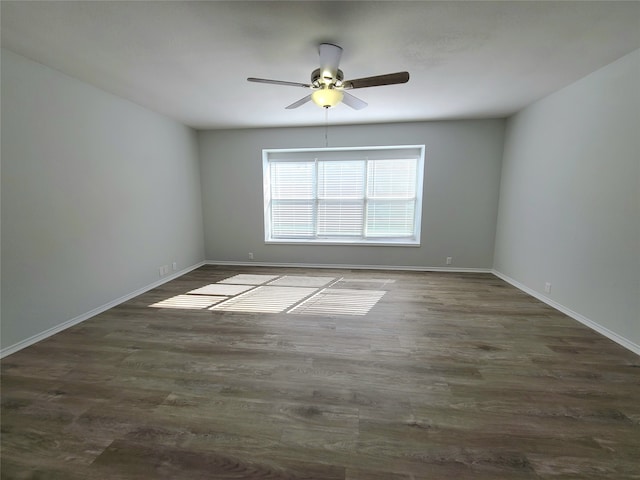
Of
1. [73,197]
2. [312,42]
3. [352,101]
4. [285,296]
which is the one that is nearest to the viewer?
[312,42]

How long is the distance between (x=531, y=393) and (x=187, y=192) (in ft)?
16.3

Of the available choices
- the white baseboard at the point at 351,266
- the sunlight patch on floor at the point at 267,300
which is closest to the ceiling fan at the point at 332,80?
the sunlight patch on floor at the point at 267,300

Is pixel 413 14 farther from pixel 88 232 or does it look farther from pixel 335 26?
pixel 88 232

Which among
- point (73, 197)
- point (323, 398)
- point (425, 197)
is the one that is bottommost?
point (323, 398)

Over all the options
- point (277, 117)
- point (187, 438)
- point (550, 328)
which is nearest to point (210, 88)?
point (277, 117)

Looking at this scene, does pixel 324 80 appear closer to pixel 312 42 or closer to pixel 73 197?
pixel 312 42

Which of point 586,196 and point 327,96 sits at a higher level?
point 327,96

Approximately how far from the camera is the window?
4.62 metres

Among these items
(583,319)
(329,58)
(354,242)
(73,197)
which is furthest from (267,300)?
(583,319)

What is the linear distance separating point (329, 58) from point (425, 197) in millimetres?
3001

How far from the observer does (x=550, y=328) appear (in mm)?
2582

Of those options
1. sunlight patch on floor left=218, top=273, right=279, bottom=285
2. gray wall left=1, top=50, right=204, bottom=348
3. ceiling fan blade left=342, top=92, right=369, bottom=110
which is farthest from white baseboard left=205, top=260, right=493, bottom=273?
ceiling fan blade left=342, top=92, right=369, bottom=110

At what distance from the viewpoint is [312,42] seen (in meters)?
2.01

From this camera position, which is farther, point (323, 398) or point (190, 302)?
point (190, 302)
